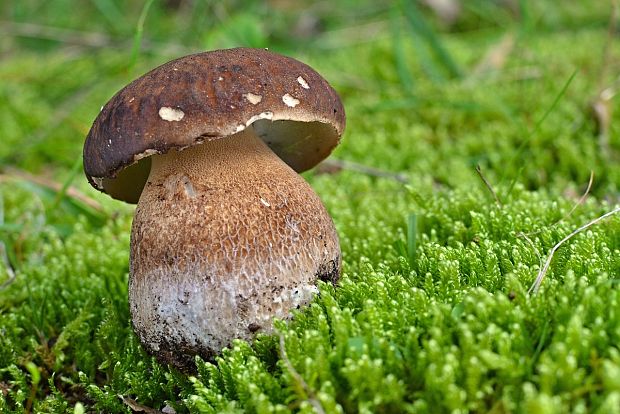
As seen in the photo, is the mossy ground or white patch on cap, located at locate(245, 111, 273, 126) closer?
the mossy ground

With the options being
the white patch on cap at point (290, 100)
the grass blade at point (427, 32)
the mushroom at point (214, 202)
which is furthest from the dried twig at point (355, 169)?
the white patch on cap at point (290, 100)

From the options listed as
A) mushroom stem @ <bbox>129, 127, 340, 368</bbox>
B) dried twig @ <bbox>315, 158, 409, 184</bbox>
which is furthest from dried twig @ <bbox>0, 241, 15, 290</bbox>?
dried twig @ <bbox>315, 158, 409, 184</bbox>

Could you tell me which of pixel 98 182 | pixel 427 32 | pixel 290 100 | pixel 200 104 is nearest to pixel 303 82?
pixel 290 100

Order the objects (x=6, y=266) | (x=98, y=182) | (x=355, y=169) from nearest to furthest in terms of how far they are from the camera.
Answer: (x=98, y=182) → (x=6, y=266) → (x=355, y=169)

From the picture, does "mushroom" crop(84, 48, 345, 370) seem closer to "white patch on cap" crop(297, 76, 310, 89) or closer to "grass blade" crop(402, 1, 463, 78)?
"white patch on cap" crop(297, 76, 310, 89)

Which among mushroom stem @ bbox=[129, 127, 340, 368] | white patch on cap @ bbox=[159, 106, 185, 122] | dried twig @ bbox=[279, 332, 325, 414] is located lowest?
dried twig @ bbox=[279, 332, 325, 414]

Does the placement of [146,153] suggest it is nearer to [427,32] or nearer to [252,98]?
[252,98]

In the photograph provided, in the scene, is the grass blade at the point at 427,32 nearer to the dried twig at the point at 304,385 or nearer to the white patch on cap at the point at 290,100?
the white patch on cap at the point at 290,100

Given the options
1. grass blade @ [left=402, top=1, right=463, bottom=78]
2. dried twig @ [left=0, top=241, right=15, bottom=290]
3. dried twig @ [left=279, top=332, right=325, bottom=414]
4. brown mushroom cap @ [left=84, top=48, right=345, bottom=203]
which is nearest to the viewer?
dried twig @ [left=279, top=332, right=325, bottom=414]

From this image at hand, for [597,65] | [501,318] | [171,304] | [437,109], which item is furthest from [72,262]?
[597,65]
